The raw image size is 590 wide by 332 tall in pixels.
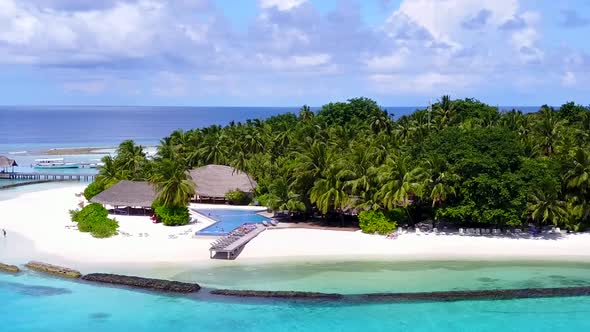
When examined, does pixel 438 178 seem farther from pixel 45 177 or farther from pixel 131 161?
pixel 45 177

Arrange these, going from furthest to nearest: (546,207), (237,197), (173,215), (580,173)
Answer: (237,197)
(173,215)
(580,173)
(546,207)

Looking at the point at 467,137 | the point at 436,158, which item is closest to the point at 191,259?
the point at 436,158

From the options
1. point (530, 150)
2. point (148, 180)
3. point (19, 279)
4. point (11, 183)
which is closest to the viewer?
point (19, 279)

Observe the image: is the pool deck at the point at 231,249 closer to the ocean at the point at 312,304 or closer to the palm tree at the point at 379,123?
the ocean at the point at 312,304

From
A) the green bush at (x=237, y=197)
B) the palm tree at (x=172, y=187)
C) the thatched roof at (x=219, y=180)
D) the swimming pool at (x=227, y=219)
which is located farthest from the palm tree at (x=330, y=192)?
the thatched roof at (x=219, y=180)

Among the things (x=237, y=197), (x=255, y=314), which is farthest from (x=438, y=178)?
(x=237, y=197)

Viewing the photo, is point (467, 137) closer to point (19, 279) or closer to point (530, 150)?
point (530, 150)
